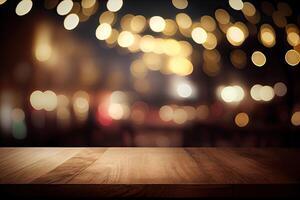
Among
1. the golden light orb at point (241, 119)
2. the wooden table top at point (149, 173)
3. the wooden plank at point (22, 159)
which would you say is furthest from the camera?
the golden light orb at point (241, 119)

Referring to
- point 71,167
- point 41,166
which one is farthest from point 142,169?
point 41,166

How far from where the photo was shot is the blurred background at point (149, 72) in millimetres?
2119

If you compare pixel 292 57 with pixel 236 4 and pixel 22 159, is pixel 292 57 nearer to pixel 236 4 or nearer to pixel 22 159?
pixel 236 4

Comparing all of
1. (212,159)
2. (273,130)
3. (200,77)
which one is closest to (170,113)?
(200,77)

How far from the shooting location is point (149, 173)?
1008 millimetres

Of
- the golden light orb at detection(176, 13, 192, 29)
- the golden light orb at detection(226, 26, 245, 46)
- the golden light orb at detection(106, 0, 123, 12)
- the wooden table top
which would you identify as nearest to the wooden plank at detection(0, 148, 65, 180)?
the wooden table top

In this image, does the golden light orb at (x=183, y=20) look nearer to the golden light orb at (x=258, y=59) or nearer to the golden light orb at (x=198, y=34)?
the golden light orb at (x=198, y=34)

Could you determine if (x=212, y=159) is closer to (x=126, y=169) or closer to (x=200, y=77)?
(x=126, y=169)

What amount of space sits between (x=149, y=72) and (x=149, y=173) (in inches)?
47.6

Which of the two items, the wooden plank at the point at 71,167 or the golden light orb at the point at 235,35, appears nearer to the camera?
the wooden plank at the point at 71,167

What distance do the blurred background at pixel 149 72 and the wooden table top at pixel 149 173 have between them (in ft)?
2.35

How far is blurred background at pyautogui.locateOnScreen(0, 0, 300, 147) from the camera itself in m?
2.12

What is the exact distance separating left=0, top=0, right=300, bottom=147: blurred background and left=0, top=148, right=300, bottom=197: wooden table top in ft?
2.35

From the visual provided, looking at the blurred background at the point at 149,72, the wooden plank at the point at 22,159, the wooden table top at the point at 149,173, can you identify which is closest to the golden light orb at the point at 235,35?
the blurred background at the point at 149,72
